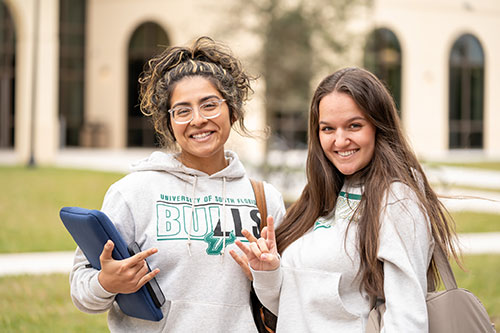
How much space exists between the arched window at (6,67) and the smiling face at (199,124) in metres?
27.9

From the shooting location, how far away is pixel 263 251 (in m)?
2.46

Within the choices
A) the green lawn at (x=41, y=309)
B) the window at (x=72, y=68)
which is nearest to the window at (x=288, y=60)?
the green lawn at (x=41, y=309)

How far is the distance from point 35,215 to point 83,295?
27.6 ft

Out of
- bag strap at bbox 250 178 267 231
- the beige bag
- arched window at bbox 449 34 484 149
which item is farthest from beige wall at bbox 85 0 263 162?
the beige bag

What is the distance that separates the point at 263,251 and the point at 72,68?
29.7m

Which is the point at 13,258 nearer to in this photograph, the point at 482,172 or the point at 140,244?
the point at 140,244

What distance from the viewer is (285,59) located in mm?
12250

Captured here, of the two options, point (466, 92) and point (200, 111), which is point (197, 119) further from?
point (466, 92)

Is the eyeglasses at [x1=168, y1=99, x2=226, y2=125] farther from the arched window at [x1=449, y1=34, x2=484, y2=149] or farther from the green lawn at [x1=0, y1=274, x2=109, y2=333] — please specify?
the arched window at [x1=449, y1=34, x2=484, y2=149]

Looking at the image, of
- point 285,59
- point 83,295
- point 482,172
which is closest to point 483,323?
point 83,295

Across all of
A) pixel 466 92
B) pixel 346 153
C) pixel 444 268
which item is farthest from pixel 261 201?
pixel 466 92

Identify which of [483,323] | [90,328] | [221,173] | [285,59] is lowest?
[90,328]

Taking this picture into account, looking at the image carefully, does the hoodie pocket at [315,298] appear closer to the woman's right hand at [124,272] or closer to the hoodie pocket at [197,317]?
the hoodie pocket at [197,317]

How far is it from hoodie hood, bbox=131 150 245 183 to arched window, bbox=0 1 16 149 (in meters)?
27.8
